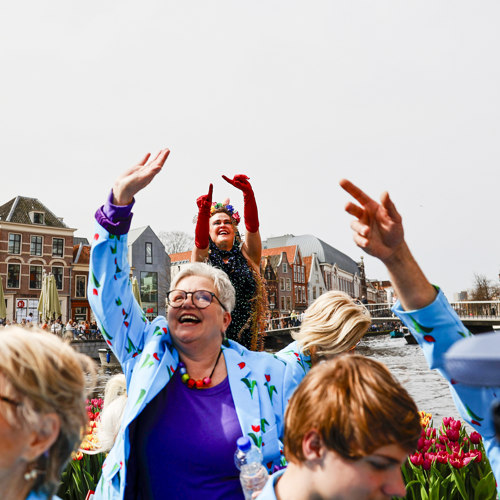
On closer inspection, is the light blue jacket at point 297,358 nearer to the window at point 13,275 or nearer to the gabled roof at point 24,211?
the window at point 13,275

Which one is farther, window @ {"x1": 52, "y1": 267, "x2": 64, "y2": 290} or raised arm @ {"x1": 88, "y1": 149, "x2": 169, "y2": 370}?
window @ {"x1": 52, "y1": 267, "x2": 64, "y2": 290}

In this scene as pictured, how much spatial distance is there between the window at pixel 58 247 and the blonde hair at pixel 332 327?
1339 inches

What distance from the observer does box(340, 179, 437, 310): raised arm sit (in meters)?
1.26

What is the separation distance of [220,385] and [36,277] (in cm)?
3410

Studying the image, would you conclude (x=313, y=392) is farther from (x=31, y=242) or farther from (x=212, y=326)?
(x=31, y=242)

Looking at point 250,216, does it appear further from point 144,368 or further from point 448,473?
point 448,473

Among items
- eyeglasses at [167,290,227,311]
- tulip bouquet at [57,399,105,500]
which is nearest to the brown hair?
eyeglasses at [167,290,227,311]

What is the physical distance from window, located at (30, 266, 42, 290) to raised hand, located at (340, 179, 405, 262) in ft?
114

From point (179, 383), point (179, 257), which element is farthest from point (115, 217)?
point (179, 257)

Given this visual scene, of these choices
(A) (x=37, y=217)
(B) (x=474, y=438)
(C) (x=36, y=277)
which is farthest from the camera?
(A) (x=37, y=217)

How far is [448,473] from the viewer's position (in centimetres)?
299

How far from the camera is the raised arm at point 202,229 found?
119 inches

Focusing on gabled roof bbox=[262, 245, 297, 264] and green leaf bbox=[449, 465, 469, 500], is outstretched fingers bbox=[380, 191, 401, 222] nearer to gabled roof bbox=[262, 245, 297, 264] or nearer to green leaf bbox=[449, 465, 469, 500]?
green leaf bbox=[449, 465, 469, 500]

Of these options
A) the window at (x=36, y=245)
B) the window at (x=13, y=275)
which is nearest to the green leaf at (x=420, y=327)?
the window at (x=13, y=275)
